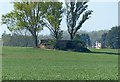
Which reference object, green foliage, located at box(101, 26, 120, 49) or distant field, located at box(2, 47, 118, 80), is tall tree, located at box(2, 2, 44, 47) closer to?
distant field, located at box(2, 47, 118, 80)

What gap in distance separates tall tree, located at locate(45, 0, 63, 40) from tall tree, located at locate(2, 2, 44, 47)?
107cm

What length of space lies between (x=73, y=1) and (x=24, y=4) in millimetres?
7379

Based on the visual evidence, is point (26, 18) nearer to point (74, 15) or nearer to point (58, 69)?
point (74, 15)

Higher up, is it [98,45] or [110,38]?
[110,38]

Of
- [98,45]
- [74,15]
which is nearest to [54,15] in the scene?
[74,15]

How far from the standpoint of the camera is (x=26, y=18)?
183ft

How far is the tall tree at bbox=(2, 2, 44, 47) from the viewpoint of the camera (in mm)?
55125

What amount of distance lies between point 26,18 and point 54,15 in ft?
14.1

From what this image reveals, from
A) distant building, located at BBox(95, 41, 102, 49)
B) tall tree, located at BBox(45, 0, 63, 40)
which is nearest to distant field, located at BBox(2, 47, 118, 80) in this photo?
tall tree, located at BBox(45, 0, 63, 40)

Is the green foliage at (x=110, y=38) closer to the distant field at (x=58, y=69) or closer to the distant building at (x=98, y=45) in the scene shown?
the distant building at (x=98, y=45)

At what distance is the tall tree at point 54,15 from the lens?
54812 mm

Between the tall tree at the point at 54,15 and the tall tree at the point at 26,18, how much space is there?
1.07 meters

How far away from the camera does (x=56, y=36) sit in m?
57.0

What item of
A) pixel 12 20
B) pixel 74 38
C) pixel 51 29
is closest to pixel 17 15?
pixel 12 20
